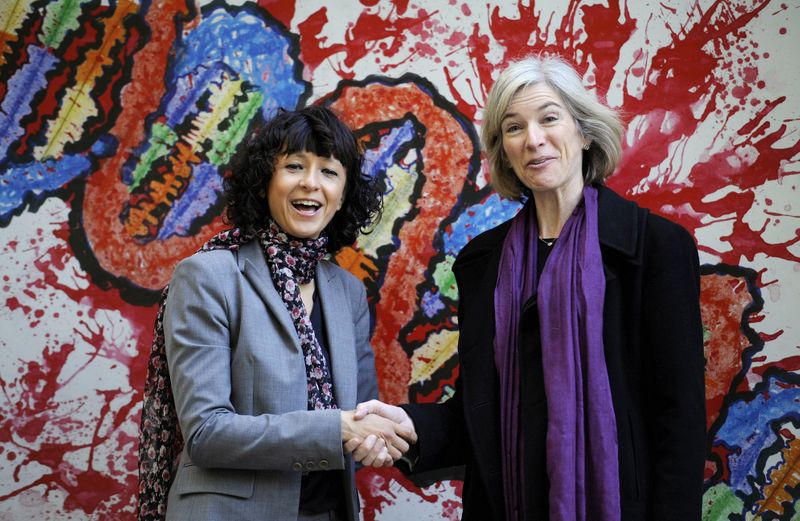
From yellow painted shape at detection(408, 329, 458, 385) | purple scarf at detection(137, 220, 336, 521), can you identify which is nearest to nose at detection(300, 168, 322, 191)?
purple scarf at detection(137, 220, 336, 521)

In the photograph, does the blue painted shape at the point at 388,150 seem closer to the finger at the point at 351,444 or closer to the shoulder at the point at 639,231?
the shoulder at the point at 639,231

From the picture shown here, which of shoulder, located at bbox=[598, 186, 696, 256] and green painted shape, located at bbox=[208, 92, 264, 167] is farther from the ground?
green painted shape, located at bbox=[208, 92, 264, 167]

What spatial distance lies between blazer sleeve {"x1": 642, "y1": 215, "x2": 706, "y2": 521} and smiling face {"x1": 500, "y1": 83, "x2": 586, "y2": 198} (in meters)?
0.31

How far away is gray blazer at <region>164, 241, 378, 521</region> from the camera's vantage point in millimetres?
1779

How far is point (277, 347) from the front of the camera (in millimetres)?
1891

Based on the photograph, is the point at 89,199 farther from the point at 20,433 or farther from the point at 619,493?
the point at 619,493

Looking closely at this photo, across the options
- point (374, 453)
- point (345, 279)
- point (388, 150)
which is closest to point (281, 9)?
point (388, 150)

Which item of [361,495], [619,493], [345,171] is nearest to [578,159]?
[345,171]

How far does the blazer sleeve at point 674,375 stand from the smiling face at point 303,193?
0.90 metres

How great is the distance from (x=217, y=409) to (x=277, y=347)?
218mm

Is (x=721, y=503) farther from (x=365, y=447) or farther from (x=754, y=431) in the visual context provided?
(x=365, y=447)

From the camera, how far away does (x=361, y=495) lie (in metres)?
2.65

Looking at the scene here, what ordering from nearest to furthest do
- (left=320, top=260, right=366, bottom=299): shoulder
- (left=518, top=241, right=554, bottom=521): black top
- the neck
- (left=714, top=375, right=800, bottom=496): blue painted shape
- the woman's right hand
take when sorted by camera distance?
(left=518, top=241, right=554, bottom=521): black top, the woman's right hand, the neck, (left=320, top=260, right=366, bottom=299): shoulder, (left=714, top=375, right=800, bottom=496): blue painted shape

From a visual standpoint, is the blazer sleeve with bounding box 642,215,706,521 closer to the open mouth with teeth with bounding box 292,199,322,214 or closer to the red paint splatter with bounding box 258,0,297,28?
the open mouth with teeth with bounding box 292,199,322,214
